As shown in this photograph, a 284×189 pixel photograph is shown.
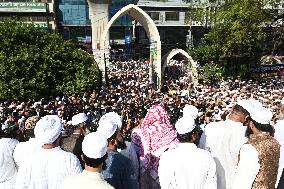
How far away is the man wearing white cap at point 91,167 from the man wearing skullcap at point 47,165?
0.43 metres

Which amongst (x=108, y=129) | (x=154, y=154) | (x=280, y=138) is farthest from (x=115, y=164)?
(x=280, y=138)

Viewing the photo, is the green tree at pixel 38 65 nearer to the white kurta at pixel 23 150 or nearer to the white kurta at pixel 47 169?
the white kurta at pixel 23 150

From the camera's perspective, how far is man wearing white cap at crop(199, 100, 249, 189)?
3.84m

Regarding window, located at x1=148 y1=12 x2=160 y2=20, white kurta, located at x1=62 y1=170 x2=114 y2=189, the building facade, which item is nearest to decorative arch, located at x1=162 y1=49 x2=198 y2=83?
white kurta, located at x1=62 y1=170 x2=114 y2=189

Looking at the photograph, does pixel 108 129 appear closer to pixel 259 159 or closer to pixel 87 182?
pixel 87 182

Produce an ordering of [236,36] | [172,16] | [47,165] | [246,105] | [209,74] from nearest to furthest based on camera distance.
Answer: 1. [47,165]
2. [246,105]
3. [209,74]
4. [236,36]
5. [172,16]

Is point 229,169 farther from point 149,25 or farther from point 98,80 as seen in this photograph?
point 149,25

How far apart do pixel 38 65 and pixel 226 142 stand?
46.1 ft

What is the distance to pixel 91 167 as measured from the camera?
2.86 meters

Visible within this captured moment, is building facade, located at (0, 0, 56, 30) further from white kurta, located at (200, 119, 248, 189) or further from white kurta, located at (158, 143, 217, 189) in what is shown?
white kurta, located at (158, 143, 217, 189)

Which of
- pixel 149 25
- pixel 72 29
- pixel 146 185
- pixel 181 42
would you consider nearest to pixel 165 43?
pixel 181 42

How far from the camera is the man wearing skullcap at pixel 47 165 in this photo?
10.8 feet

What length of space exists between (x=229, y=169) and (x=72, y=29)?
36.0m

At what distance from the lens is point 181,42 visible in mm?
42000
